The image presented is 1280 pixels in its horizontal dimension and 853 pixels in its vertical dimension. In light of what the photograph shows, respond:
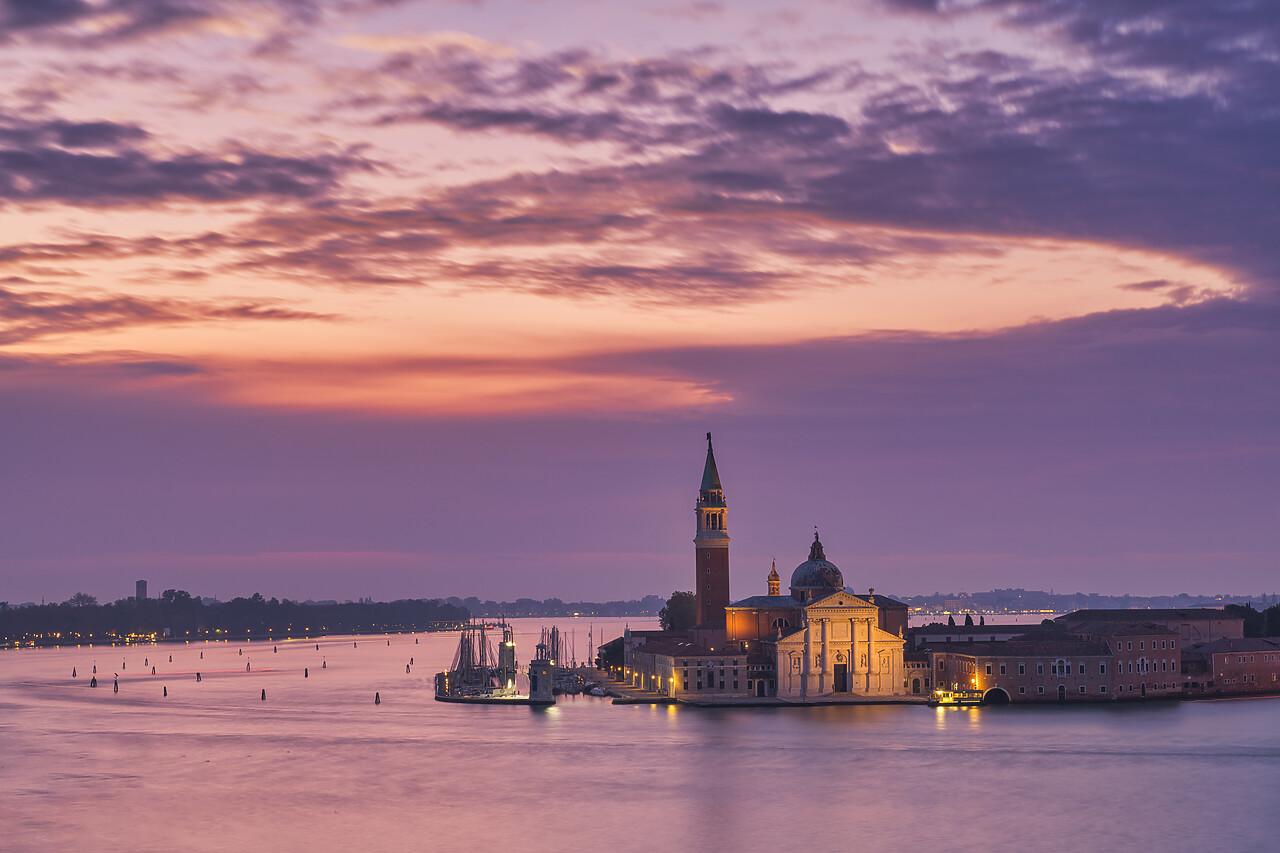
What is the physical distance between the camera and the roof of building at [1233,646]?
86562 mm

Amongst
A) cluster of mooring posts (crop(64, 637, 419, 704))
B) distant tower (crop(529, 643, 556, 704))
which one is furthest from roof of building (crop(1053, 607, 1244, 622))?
cluster of mooring posts (crop(64, 637, 419, 704))

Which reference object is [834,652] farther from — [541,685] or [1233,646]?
[1233,646]

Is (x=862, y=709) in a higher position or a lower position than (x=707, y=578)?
lower

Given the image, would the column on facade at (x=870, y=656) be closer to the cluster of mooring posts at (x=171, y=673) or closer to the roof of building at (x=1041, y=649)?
the roof of building at (x=1041, y=649)

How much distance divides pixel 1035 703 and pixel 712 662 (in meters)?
16.9

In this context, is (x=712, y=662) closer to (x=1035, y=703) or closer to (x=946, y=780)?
(x=1035, y=703)

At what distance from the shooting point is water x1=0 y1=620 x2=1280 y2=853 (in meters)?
44.3

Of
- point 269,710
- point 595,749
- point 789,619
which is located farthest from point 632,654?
point 595,749

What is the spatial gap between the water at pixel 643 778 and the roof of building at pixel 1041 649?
3.96 m

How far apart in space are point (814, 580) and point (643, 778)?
37696 millimetres

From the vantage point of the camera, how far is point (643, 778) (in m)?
54.5

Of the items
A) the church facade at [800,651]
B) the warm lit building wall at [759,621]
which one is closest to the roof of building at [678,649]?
the church facade at [800,651]

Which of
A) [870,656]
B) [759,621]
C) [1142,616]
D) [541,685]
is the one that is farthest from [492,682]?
[1142,616]

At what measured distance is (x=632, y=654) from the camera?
101562 mm
